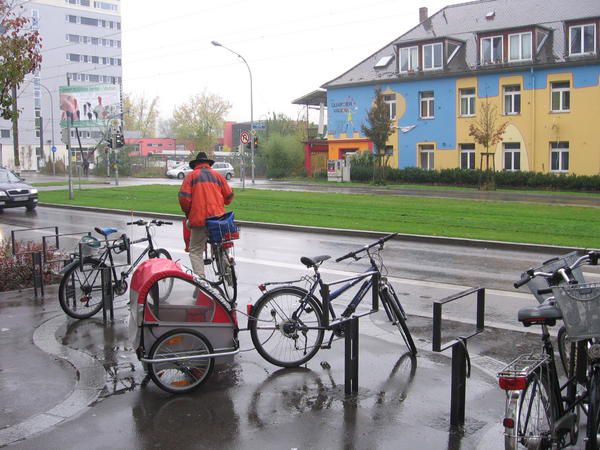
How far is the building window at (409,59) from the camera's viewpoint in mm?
45406

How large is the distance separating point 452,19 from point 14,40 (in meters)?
40.7

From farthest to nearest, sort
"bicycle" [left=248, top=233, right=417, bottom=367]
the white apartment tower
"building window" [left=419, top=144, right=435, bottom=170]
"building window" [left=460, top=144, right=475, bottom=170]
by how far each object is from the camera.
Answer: the white apartment tower → "building window" [left=419, top=144, right=435, bottom=170] → "building window" [left=460, top=144, right=475, bottom=170] → "bicycle" [left=248, top=233, right=417, bottom=367]

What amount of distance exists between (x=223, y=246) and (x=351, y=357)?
11.5ft

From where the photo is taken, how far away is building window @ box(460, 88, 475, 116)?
141 feet

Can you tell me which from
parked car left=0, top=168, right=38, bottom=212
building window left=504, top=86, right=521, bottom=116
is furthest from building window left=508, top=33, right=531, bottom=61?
parked car left=0, top=168, right=38, bottom=212

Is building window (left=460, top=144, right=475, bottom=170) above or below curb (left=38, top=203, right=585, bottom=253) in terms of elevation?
above

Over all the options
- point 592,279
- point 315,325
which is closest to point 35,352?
point 315,325

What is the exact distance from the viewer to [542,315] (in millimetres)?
4066

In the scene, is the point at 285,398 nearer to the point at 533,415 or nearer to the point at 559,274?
the point at 533,415

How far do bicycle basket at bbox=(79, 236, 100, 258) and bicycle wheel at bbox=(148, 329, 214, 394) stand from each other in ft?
9.90

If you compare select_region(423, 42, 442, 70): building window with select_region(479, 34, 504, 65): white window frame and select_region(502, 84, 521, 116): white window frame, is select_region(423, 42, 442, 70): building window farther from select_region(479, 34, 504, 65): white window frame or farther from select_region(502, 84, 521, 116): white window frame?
select_region(502, 84, 521, 116): white window frame

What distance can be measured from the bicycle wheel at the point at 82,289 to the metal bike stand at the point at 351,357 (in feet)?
12.7

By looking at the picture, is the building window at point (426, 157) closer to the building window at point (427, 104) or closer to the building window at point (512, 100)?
the building window at point (427, 104)

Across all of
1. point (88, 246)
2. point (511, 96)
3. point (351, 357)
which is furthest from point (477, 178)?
point (351, 357)
